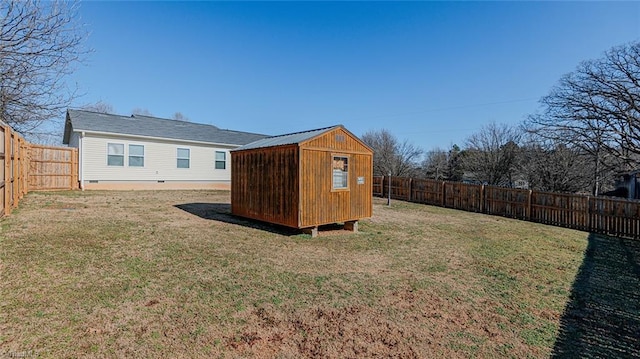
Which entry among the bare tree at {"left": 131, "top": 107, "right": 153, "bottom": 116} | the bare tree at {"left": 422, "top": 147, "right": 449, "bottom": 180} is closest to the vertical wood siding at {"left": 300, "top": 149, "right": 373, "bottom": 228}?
the bare tree at {"left": 422, "top": 147, "right": 449, "bottom": 180}

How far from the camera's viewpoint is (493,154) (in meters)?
21.6

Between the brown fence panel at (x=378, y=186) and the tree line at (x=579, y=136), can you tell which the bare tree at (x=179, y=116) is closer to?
the brown fence panel at (x=378, y=186)

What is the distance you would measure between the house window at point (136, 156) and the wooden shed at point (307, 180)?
8.41 meters

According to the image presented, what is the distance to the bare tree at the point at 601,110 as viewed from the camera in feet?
50.3

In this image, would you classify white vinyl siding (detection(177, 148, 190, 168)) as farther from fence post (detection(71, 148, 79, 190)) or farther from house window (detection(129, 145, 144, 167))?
fence post (detection(71, 148, 79, 190))

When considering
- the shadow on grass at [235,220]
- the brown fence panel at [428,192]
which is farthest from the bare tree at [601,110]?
the shadow on grass at [235,220]

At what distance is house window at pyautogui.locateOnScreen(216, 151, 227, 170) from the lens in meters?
17.2

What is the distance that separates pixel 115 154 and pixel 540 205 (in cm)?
1854

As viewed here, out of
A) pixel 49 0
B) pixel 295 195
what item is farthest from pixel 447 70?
pixel 49 0

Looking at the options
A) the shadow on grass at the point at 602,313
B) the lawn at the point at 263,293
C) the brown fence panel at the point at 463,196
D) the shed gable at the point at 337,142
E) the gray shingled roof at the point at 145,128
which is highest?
the gray shingled roof at the point at 145,128

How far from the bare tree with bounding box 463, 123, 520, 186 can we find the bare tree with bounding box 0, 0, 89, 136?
2326cm

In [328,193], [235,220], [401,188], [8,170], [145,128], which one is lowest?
[235,220]

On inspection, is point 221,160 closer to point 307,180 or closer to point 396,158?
point 307,180

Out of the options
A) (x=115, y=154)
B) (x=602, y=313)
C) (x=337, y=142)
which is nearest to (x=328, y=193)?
(x=337, y=142)
